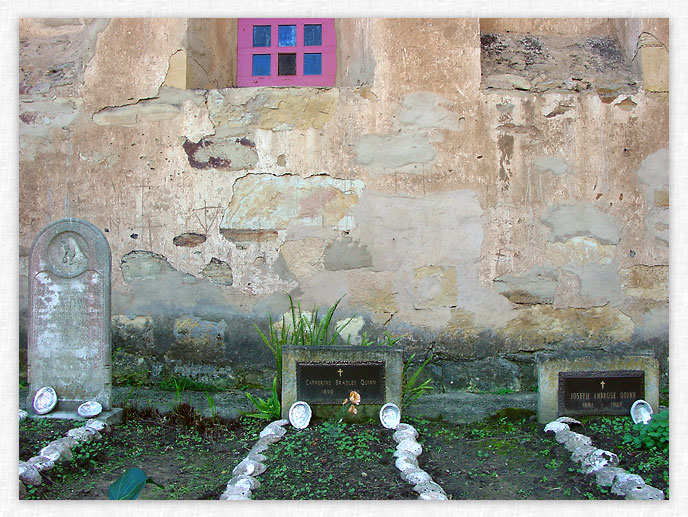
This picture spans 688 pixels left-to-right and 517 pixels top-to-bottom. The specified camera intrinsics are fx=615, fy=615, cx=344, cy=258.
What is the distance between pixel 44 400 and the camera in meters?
3.55

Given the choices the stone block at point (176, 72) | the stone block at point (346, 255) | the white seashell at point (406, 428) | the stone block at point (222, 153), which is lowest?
the white seashell at point (406, 428)

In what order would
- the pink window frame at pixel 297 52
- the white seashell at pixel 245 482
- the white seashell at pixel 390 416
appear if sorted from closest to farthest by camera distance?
1. the white seashell at pixel 245 482
2. the white seashell at pixel 390 416
3. the pink window frame at pixel 297 52

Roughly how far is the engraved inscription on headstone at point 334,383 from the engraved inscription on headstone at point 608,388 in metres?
1.11

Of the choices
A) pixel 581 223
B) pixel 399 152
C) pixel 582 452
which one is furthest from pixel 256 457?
pixel 581 223

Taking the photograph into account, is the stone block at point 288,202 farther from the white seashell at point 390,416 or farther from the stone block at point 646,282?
the stone block at point 646,282

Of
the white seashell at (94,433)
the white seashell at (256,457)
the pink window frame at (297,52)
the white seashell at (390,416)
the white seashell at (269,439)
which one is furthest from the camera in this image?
the pink window frame at (297,52)

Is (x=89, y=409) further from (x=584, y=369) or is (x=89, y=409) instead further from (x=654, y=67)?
(x=654, y=67)

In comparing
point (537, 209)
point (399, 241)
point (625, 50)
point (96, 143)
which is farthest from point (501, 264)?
point (96, 143)

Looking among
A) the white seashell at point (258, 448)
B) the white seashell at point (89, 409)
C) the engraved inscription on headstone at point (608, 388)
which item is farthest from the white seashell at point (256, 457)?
the engraved inscription on headstone at point (608, 388)

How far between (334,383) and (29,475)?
1.55 metres

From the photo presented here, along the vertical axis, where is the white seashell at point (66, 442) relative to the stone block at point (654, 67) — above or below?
below

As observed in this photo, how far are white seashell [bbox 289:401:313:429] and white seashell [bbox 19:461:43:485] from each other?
4.15 ft

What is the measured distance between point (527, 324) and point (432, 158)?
4.33ft

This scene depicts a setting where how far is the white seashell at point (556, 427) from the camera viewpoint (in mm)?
3383
